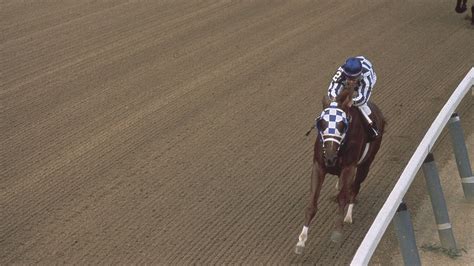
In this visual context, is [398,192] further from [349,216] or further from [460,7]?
[460,7]

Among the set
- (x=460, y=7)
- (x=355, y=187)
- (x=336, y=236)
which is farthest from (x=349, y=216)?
(x=460, y=7)

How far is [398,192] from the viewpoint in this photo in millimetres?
5469

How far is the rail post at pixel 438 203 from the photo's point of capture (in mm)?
6441

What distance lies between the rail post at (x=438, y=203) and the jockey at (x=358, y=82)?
1.65 ft

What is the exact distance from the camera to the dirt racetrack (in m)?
6.74

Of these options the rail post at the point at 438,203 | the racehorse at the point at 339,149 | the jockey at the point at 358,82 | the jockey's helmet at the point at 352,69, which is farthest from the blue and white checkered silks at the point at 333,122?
the rail post at the point at 438,203

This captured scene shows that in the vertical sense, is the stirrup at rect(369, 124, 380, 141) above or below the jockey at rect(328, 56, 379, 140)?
below

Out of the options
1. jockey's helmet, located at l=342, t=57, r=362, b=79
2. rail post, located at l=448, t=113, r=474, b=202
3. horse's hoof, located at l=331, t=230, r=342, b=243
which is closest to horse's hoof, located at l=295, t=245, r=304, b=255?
horse's hoof, located at l=331, t=230, r=342, b=243

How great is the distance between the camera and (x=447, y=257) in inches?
255

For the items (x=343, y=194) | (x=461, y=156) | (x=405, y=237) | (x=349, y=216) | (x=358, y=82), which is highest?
(x=358, y=82)

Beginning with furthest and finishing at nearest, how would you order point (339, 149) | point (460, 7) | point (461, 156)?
point (460, 7) < point (461, 156) < point (339, 149)

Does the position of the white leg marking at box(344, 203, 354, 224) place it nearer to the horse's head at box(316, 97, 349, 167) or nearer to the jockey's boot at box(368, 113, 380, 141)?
the jockey's boot at box(368, 113, 380, 141)

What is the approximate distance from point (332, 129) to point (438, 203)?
120cm

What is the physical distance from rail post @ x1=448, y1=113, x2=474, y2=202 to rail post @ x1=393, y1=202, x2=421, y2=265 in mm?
1924
